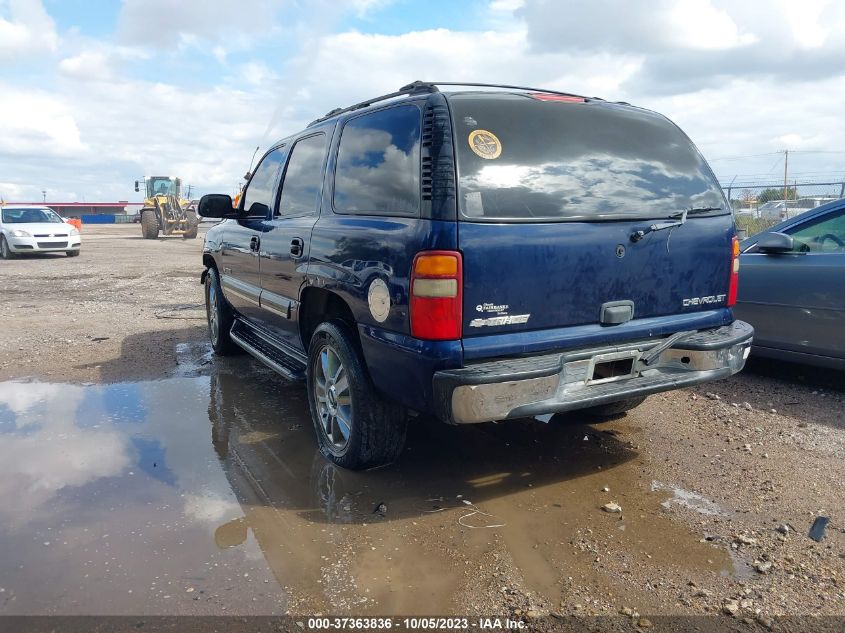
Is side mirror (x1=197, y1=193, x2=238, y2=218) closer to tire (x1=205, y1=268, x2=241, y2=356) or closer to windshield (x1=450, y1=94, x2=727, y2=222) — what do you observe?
tire (x1=205, y1=268, x2=241, y2=356)

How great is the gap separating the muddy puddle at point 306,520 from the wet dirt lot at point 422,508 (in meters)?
0.01

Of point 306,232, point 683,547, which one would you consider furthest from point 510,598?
point 306,232

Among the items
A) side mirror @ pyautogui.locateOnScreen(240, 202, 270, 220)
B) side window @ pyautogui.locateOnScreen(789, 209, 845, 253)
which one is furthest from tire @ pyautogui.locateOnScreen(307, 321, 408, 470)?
side window @ pyautogui.locateOnScreen(789, 209, 845, 253)

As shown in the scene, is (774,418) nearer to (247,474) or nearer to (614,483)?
(614,483)

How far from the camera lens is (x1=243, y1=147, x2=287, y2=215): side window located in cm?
506

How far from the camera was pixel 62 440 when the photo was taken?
14.4ft

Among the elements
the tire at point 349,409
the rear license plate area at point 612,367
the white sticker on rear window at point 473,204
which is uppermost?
the white sticker on rear window at point 473,204

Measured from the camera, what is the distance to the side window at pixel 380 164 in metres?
3.25

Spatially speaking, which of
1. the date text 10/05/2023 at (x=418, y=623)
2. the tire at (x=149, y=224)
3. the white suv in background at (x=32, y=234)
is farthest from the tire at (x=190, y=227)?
the date text 10/05/2023 at (x=418, y=623)

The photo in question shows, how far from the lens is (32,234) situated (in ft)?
59.1

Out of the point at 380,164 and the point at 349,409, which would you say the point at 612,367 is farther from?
the point at 380,164

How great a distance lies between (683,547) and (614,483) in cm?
70

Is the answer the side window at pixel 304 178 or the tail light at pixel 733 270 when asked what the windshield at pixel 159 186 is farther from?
the tail light at pixel 733 270

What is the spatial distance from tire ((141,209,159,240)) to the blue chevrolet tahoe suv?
25864 millimetres
